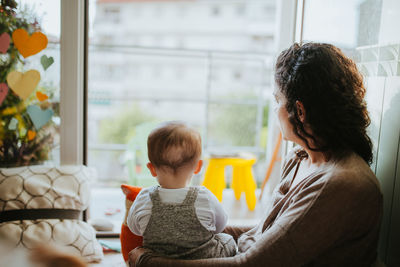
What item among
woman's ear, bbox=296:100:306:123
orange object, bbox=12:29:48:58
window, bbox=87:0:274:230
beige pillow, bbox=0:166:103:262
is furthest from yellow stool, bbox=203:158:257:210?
woman's ear, bbox=296:100:306:123

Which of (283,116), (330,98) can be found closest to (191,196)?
(283,116)

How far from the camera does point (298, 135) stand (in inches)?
43.0

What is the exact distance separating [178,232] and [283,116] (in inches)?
20.9

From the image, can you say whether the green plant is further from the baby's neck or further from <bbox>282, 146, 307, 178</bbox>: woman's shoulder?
<bbox>282, 146, 307, 178</bbox>: woman's shoulder

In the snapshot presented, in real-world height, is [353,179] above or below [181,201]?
above

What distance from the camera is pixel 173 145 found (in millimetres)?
1090

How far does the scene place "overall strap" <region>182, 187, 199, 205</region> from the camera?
1.10 metres

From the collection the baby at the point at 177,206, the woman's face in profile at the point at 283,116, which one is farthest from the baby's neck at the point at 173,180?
the woman's face in profile at the point at 283,116

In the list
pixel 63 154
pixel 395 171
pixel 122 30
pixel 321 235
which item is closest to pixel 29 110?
pixel 63 154

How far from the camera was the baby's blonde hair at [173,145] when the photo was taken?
109 centimetres

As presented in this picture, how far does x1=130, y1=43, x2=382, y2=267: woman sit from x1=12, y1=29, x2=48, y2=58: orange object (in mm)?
1128

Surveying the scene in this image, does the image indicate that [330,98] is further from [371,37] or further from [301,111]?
[371,37]

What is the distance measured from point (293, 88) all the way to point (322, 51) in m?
0.14

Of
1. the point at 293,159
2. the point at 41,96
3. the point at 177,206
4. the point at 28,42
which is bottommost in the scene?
the point at 177,206
